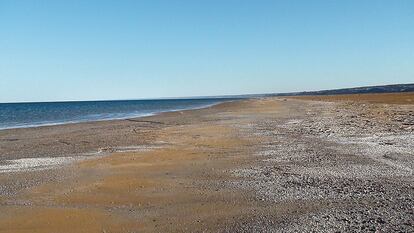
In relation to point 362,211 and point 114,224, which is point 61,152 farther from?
point 362,211

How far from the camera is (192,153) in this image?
55.4 ft

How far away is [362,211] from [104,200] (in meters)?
6.02

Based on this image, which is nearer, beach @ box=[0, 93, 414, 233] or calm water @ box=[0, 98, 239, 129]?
beach @ box=[0, 93, 414, 233]

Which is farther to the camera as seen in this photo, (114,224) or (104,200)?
(104,200)

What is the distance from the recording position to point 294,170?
12883mm

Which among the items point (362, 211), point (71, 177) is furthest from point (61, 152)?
point (362, 211)

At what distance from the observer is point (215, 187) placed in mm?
11141

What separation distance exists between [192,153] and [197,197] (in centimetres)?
672

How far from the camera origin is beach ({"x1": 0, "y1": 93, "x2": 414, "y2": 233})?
326 inches

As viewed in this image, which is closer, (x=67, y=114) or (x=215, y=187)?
(x=215, y=187)

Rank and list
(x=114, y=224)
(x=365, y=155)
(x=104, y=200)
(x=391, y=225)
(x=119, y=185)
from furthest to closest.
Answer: (x=365, y=155) → (x=119, y=185) → (x=104, y=200) → (x=114, y=224) → (x=391, y=225)

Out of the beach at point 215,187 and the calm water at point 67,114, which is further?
the calm water at point 67,114

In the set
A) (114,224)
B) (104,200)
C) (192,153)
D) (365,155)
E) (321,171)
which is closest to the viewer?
(114,224)

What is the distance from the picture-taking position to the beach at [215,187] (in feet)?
27.1
